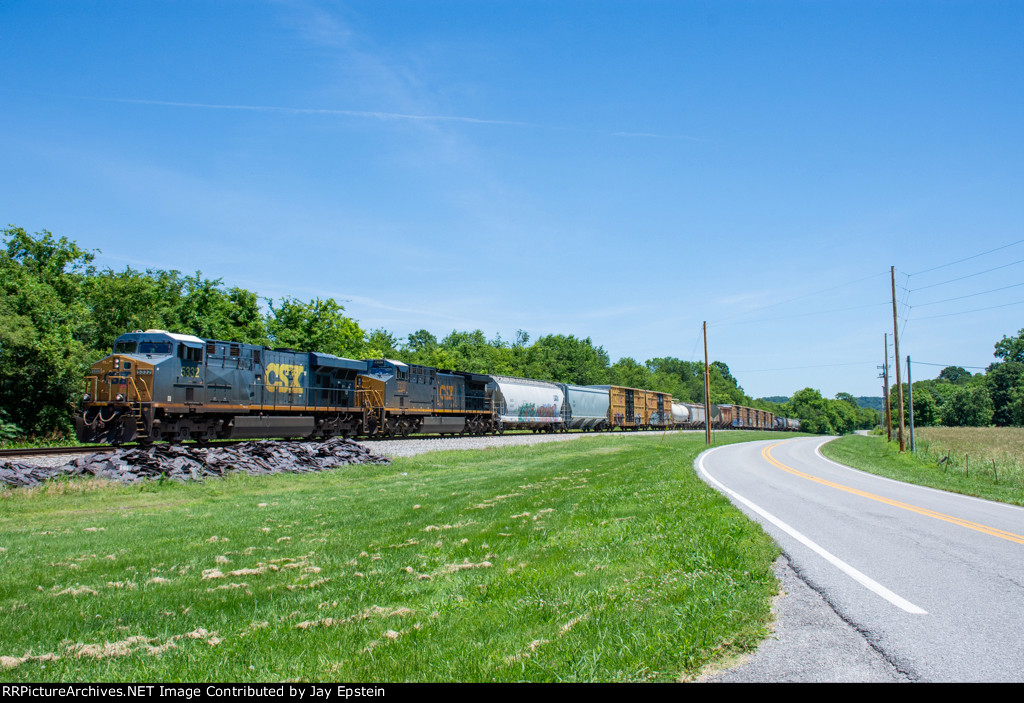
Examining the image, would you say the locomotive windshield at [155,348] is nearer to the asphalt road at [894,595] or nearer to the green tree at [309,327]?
the asphalt road at [894,595]

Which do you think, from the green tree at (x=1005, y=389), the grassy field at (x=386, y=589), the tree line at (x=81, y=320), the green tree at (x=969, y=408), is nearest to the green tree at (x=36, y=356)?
the tree line at (x=81, y=320)

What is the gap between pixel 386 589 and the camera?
7.10 m

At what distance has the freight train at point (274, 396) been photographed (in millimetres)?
24062

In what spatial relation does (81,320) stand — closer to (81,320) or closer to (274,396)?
(81,320)

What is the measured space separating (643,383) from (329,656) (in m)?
152

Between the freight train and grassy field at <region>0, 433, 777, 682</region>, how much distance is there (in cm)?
992

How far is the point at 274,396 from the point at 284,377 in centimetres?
117

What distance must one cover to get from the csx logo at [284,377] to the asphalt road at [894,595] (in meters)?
23.4

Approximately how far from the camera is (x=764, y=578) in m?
6.80

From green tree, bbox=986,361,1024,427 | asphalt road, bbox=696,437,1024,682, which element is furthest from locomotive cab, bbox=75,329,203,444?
green tree, bbox=986,361,1024,427

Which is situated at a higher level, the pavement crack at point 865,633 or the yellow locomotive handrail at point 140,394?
the yellow locomotive handrail at point 140,394

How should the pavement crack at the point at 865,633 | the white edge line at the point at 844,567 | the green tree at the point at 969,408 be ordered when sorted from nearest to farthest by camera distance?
the pavement crack at the point at 865,633, the white edge line at the point at 844,567, the green tree at the point at 969,408
